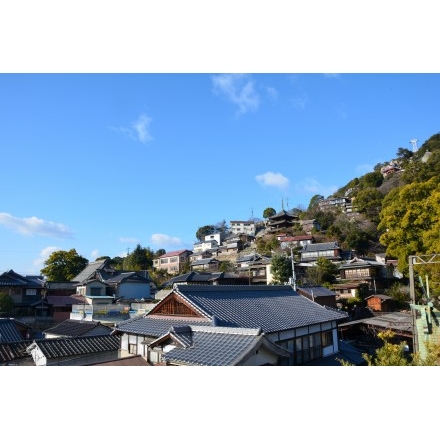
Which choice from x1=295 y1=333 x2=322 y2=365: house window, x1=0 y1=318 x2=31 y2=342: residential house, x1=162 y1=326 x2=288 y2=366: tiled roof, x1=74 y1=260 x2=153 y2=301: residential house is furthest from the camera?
x1=74 y1=260 x2=153 y2=301: residential house

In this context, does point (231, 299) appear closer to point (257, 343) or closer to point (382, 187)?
point (257, 343)

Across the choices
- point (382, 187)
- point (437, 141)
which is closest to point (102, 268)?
point (382, 187)

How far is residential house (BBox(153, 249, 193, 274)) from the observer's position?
62025 millimetres

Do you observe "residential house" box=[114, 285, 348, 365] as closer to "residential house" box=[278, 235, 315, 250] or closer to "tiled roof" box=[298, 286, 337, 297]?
"tiled roof" box=[298, 286, 337, 297]

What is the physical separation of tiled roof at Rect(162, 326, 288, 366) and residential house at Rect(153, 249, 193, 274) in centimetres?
5205

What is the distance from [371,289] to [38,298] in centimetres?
3296

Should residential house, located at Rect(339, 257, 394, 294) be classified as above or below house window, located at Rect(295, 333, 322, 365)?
above

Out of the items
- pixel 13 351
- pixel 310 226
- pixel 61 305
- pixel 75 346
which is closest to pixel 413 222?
pixel 75 346

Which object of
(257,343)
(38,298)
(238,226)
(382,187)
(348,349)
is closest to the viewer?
(257,343)

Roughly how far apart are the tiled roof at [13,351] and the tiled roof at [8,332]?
9.67 feet

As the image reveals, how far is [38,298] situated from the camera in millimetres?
32406

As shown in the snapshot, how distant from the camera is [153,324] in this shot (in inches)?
494

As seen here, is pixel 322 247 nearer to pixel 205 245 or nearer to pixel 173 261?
pixel 173 261

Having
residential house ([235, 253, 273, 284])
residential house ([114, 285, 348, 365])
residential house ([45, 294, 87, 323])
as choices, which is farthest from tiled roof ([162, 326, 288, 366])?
residential house ([235, 253, 273, 284])
